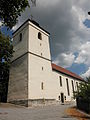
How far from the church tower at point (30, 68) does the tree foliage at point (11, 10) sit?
14.2 metres

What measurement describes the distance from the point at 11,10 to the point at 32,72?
15.5m

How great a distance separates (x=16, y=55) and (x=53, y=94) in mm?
10454

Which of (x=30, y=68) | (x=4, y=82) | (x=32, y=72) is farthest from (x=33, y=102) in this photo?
(x=4, y=82)

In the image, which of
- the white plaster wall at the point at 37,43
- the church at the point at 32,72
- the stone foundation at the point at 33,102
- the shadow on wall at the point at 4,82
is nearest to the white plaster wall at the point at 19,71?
the church at the point at 32,72

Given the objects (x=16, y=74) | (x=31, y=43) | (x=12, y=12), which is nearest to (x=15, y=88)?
(x=16, y=74)

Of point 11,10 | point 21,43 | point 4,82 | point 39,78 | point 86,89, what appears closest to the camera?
point 11,10

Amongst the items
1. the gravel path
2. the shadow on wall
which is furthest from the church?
the gravel path

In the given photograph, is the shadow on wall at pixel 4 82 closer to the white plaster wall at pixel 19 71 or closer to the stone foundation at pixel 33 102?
the white plaster wall at pixel 19 71

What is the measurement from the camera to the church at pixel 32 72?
68.2 feet

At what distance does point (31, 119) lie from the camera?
30.2ft

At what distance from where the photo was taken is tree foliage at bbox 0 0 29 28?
6.64 metres

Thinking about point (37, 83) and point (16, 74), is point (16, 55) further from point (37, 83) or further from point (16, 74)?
point (37, 83)

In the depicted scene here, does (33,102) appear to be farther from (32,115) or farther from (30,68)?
(32,115)

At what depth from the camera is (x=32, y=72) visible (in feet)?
71.2
